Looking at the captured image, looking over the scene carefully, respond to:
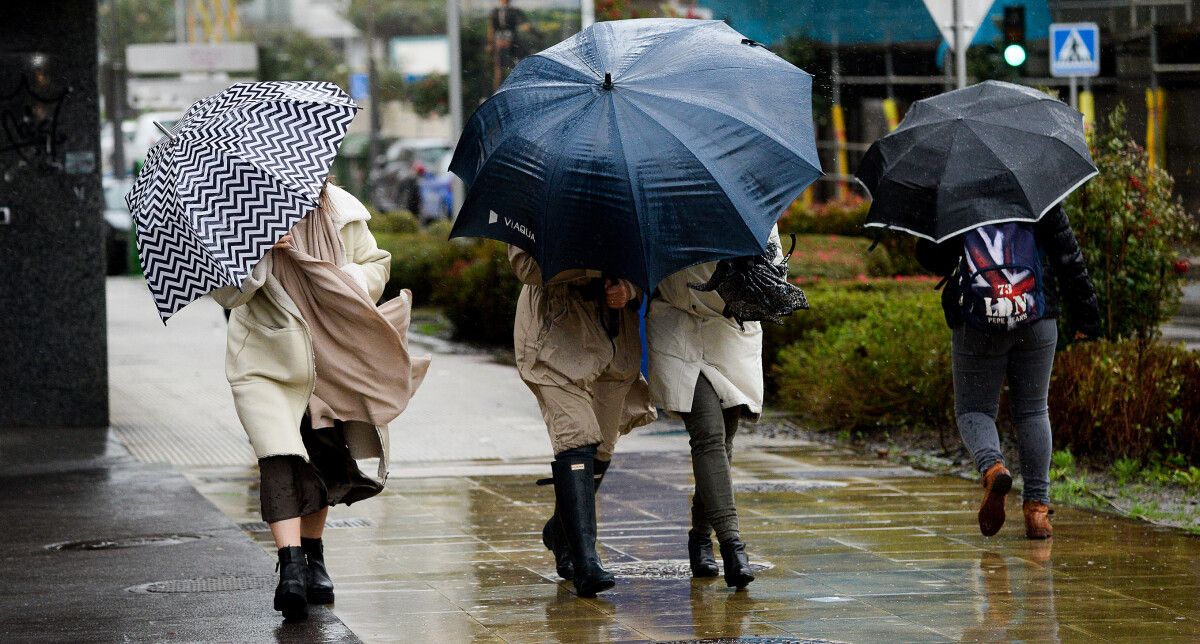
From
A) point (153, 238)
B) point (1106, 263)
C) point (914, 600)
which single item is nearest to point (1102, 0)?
point (1106, 263)

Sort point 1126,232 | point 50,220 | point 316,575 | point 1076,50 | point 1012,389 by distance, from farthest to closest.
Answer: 1. point 1076,50
2. point 50,220
3. point 1126,232
4. point 1012,389
5. point 316,575

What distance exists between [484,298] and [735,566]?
1133cm

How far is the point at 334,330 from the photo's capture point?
6145 millimetres

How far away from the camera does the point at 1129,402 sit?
28.3 ft

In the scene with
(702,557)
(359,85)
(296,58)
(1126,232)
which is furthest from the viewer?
(296,58)

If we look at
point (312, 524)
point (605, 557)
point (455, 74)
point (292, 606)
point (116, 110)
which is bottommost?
point (605, 557)

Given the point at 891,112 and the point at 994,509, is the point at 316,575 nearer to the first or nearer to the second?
the point at 994,509

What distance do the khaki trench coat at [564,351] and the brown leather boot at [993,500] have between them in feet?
5.19

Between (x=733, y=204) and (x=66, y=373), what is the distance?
6.91m

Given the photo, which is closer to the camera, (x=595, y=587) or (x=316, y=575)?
(x=595, y=587)

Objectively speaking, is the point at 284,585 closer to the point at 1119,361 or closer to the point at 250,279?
the point at 250,279

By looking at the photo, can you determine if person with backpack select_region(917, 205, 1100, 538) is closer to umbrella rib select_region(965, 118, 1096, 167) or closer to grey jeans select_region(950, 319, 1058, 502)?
grey jeans select_region(950, 319, 1058, 502)

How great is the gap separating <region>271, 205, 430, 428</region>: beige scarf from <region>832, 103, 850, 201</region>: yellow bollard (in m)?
16.0

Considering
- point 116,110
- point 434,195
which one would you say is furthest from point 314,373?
point 116,110
